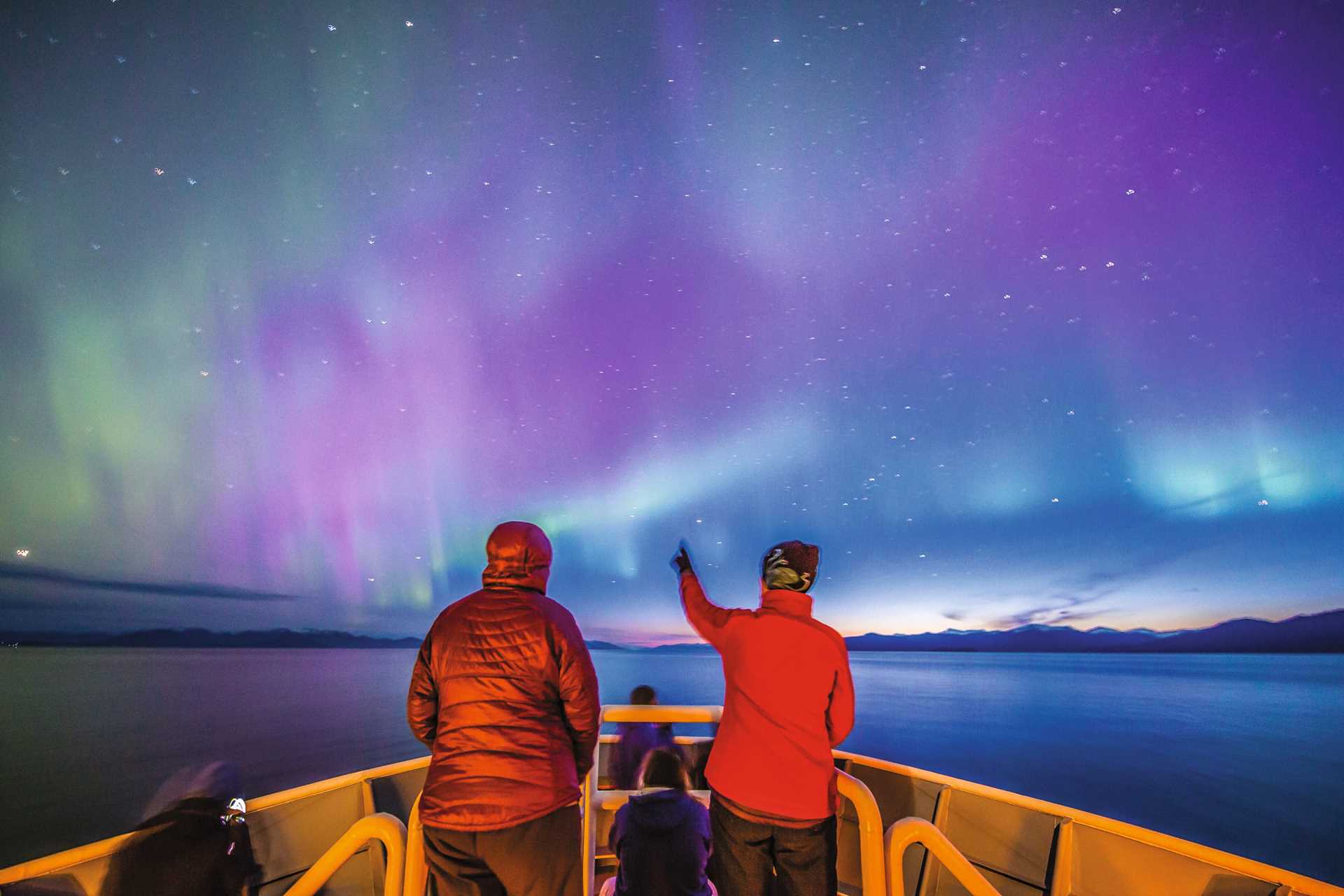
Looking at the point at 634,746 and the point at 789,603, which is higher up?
the point at 789,603

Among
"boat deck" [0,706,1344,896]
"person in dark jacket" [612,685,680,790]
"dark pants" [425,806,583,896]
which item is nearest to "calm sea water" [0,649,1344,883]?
"boat deck" [0,706,1344,896]

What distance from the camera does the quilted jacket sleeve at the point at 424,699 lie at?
82.7 inches

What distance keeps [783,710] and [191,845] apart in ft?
8.72

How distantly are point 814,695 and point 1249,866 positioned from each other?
6.36 feet

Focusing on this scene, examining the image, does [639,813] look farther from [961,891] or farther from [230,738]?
[230,738]

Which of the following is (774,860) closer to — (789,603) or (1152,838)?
(789,603)

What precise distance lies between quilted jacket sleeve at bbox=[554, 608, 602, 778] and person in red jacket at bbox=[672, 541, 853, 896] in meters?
0.53

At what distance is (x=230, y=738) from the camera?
27047 millimetres

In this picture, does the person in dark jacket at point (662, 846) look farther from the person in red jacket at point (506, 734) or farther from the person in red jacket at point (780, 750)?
the person in red jacket at point (506, 734)

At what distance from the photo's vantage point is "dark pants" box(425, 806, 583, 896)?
187 cm

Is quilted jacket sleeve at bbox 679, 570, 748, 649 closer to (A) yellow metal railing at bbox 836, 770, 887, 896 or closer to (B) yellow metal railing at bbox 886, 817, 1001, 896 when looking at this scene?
(A) yellow metal railing at bbox 836, 770, 887, 896

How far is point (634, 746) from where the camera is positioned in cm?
397

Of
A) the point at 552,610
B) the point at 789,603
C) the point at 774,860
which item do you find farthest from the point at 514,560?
the point at 774,860

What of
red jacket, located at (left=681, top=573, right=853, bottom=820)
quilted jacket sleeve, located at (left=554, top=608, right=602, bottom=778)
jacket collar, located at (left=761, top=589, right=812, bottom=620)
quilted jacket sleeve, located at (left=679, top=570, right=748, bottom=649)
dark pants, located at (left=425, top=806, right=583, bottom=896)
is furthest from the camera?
quilted jacket sleeve, located at (left=679, top=570, right=748, bottom=649)
